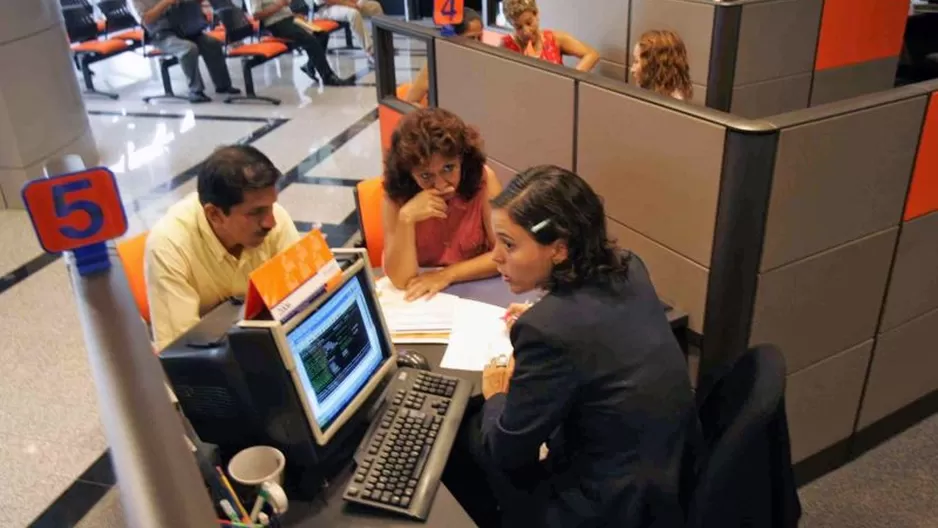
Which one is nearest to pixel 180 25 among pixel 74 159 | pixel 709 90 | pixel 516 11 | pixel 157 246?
pixel 516 11

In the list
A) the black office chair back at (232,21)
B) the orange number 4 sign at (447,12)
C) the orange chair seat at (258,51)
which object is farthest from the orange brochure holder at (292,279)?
the black office chair back at (232,21)

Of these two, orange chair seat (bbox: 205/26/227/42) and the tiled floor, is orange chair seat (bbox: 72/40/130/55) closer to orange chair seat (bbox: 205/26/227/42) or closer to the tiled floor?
the tiled floor

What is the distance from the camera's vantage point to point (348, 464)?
1.52 m

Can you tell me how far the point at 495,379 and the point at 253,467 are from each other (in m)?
0.56

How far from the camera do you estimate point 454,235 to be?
7.63 ft

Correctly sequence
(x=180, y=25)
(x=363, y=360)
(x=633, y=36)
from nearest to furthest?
1. (x=363, y=360)
2. (x=633, y=36)
3. (x=180, y=25)

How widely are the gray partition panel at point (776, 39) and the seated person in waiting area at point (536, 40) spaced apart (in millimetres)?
768

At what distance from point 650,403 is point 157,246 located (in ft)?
4.15

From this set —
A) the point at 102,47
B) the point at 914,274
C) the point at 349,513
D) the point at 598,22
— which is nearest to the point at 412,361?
the point at 349,513

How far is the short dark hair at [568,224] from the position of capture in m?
1.50

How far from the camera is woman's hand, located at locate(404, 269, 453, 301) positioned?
6.98 feet

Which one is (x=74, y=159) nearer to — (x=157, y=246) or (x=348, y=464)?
(x=348, y=464)

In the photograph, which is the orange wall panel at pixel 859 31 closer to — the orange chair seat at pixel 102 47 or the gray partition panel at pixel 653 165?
the gray partition panel at pixel 653 165

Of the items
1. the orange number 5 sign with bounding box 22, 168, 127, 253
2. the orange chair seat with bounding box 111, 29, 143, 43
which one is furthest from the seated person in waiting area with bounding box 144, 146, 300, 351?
the orange chair seat with bounding box 111, 29, 143, 43
